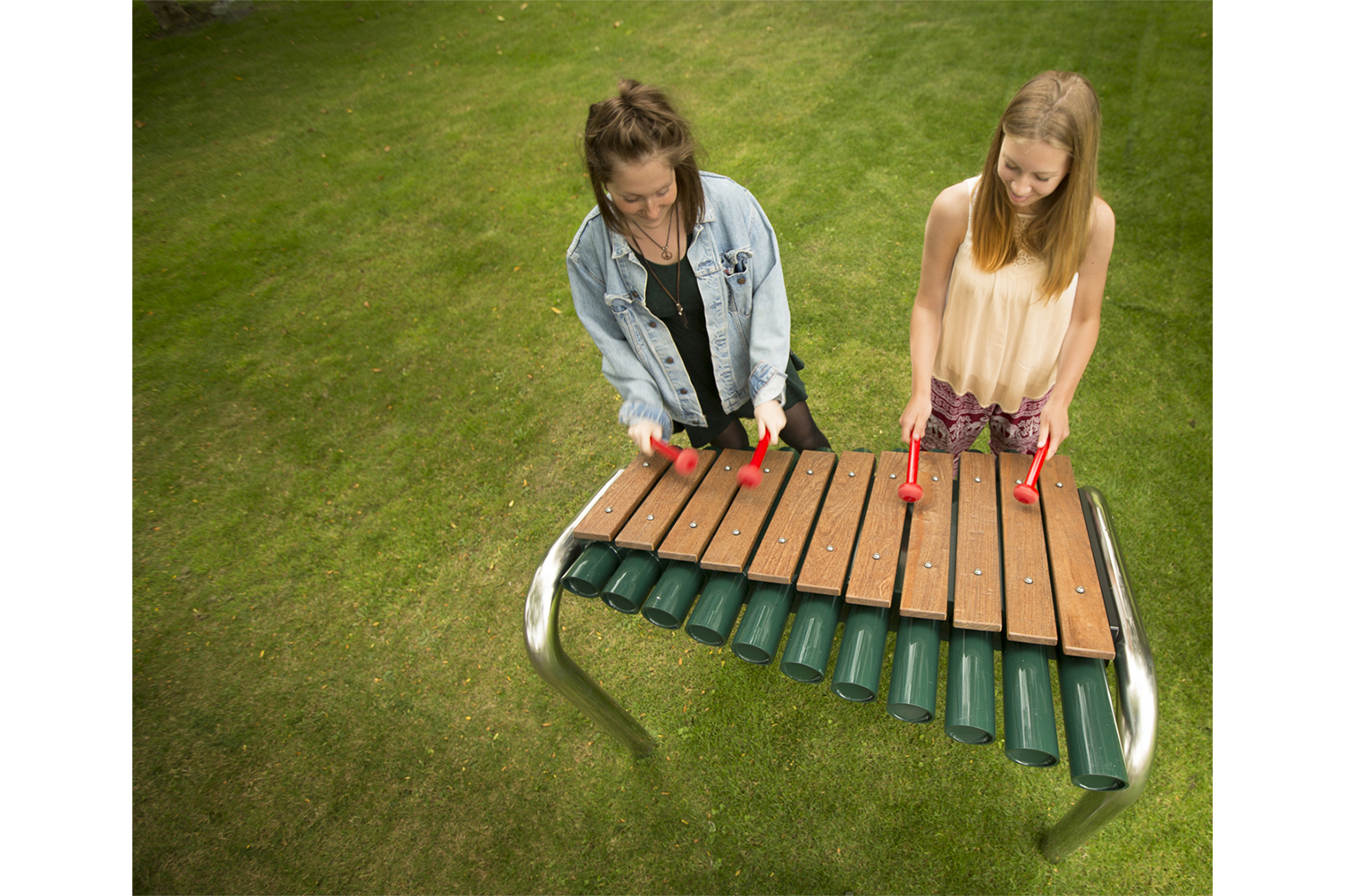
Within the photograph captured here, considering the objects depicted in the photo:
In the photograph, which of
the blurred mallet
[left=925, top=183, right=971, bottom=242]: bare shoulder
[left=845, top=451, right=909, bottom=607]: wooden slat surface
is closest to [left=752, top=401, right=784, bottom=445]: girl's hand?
the blurred mallet

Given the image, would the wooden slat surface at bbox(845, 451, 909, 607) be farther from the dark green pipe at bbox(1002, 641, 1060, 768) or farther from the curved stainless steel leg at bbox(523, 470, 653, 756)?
the curved stainless steel leg at bbox(523, 470, 653, 756)

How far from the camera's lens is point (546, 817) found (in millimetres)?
2416

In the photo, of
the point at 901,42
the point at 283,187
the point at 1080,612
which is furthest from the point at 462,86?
the point at 1080,612

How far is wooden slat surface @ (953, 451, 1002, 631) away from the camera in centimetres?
156

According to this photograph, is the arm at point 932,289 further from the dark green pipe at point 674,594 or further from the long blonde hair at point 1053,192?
the dark green pipe at point 674,594

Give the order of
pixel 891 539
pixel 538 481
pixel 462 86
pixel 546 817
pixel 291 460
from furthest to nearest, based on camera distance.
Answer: pixel 462 86
pixel 291 460
pixel 538 481
pixel 546 817
pixel 891 539

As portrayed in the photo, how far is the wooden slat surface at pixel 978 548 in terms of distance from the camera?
1.56 metres

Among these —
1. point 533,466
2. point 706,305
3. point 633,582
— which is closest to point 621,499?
point 633,582

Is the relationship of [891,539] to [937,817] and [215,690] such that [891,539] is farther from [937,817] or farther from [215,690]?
[215,690]

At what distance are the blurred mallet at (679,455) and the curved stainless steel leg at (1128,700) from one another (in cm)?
116

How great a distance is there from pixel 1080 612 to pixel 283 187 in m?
7.08

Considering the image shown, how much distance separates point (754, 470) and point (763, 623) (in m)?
0.44

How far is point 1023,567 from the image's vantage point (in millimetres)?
1636

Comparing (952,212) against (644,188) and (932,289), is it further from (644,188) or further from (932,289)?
(644,188)
